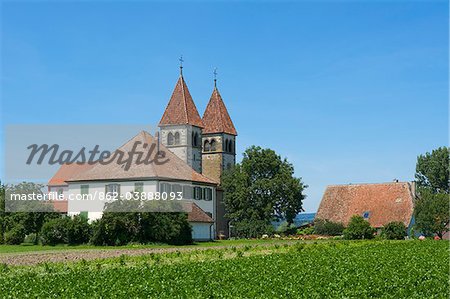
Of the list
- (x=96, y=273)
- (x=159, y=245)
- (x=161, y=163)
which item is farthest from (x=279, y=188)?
(x=96, y=273)

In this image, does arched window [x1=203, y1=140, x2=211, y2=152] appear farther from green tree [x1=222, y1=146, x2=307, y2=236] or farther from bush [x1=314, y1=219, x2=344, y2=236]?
bush [x1=314, y1=219, x2=344, y2=236]

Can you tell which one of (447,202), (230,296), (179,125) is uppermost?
(179,125)

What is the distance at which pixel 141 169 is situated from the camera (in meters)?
63.7

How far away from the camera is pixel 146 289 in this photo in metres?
19.6

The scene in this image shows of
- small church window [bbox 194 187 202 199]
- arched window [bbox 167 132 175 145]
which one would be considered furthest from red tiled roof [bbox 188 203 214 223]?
arched window [bbox 167 132 175 145]

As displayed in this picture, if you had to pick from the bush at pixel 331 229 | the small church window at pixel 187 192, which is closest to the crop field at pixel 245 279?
the small church window at pixel 187 192

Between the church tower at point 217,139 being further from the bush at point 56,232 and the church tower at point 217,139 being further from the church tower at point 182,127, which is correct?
the bush at point 56,232

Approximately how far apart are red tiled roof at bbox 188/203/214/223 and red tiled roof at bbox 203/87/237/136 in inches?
1144

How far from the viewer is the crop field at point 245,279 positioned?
18.7 meters

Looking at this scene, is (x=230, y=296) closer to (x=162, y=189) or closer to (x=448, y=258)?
(x=448, y=258)

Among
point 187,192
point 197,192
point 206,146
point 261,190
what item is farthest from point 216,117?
point 187,192

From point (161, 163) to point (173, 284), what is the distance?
4499 cm

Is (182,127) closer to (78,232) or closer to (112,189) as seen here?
(112,189)

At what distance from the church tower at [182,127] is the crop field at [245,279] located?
193ft
